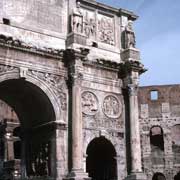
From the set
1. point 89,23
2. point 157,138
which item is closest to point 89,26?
point 89,23

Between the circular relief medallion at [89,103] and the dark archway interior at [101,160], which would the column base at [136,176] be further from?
the circular relief medallion at [89,103]

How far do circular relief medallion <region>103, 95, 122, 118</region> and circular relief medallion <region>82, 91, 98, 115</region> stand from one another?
499 mm

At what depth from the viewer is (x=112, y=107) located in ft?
52.5

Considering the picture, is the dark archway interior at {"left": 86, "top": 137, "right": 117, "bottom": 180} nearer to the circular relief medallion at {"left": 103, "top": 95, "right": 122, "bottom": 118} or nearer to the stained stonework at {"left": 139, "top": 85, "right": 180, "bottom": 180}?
the circular relief medallion at {"left": 103, "top": 95, "right": 122, "bottom": 118}

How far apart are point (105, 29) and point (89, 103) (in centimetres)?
320

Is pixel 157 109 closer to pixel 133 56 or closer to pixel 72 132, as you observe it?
pixel 133 56

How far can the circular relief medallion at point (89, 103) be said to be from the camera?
15148mm

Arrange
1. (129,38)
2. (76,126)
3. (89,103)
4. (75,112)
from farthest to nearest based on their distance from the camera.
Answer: (129,38) → (89,103) → (75,112) → (76,126)

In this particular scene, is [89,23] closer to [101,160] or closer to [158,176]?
[101,160]

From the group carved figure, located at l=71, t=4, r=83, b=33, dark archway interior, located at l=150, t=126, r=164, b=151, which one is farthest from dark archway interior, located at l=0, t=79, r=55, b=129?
dark archway interior, located at l=150, t=126, r=164, b=151

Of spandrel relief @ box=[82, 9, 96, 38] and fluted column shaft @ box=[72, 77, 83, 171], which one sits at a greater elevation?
spandrel relief @ box=[82, 9, 96, 38]

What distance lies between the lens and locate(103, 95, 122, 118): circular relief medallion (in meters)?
15.8

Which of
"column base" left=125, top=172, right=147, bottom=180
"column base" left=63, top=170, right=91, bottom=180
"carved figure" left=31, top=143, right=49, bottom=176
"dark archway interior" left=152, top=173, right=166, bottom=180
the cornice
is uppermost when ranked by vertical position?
the cornice

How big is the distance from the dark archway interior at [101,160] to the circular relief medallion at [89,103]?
106cm
